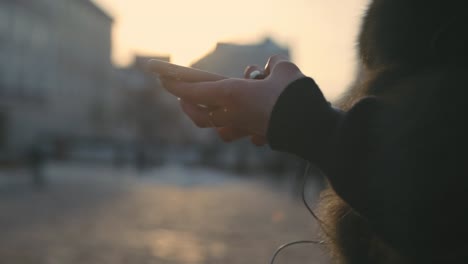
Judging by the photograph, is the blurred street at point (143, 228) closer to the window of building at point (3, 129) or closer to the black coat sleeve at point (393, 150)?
the black coat sleeve at point (393, 150)

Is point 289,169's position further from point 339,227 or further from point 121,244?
point 339,227

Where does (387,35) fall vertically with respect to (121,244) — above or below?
above

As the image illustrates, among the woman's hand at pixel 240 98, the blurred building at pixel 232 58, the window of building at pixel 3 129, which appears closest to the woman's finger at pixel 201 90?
the woman's hand at pixel 240 98

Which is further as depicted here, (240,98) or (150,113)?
(150,113)

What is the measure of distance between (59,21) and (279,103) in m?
46.1

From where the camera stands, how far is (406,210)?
2.93ft

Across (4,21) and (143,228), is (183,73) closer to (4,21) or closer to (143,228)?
(143,228)

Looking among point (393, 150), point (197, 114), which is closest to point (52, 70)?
point (197, 114)

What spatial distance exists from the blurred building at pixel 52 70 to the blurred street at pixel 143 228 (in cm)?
2324

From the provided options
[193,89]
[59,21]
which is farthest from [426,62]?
[59,21]

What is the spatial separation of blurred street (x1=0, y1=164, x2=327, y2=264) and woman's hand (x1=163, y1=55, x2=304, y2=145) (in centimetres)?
184

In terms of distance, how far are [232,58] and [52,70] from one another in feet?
144

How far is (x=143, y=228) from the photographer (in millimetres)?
9406

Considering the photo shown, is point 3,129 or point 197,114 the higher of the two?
point 197,114
